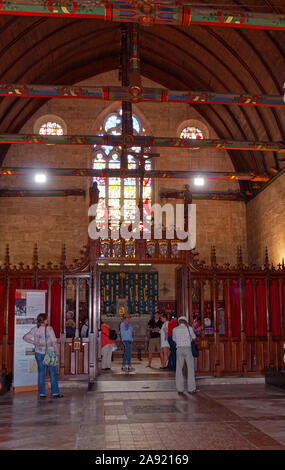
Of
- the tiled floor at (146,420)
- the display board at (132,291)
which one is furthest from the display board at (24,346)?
the display board at (132,291)

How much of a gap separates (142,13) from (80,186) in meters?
10.3

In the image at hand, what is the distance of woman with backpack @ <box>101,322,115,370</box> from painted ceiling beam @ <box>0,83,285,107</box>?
4.98 meters

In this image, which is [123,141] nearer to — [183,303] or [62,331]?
[183,303]

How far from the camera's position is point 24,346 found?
31.6 ft

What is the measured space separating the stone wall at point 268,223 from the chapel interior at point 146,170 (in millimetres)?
64

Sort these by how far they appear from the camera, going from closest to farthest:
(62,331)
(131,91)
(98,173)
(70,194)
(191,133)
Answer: (131,91)
(62,331)
(98,173)
(70,194)
(191,133)

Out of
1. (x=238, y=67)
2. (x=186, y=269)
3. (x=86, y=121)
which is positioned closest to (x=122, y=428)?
(x=186, y=269)

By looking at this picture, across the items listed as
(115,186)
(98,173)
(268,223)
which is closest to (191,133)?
(115,186)

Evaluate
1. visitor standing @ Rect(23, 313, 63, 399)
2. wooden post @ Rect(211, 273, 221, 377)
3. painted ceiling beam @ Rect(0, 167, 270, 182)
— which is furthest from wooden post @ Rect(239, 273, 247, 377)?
painted ceiling beam @ Rect(0, 167, 270, 182)

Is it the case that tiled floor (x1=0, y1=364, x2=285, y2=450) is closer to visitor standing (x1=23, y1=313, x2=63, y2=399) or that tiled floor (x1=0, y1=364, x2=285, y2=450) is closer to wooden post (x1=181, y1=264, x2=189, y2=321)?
visitor standing (x1=23, y1=313, x2=63, y2=399)

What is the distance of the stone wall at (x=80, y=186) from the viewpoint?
1725cm

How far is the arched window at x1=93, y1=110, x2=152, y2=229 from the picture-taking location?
1792 centimetres

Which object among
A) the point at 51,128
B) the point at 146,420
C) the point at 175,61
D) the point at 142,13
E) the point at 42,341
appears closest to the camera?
the point at 146,420

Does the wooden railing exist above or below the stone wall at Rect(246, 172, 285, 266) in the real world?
below
